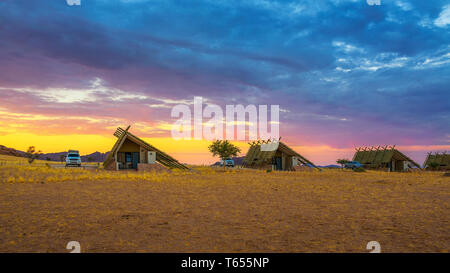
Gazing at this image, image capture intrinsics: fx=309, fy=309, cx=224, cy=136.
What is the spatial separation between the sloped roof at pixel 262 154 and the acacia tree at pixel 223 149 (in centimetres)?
622

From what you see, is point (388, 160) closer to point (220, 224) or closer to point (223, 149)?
point (223, 149)

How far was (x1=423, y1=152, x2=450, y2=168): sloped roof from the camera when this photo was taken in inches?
2386

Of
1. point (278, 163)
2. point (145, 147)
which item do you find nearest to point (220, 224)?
point (145, 147)

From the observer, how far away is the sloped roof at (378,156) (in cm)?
5494

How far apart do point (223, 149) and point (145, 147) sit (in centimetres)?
1424

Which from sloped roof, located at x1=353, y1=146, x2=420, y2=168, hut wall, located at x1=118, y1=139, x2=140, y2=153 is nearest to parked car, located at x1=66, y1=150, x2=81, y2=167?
hut wall, located at x1=118, y1=139, x2=140, y2=153

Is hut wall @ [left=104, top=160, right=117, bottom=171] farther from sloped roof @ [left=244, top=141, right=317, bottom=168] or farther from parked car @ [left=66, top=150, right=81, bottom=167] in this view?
sloped roof @ [left=244, top=141, right=317, bottom=168]

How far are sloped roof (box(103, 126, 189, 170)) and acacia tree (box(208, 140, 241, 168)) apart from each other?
10008 millimetres

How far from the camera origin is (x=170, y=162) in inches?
1583

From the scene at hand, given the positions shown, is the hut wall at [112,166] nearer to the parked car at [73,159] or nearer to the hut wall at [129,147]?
the hut wall at [129,147]

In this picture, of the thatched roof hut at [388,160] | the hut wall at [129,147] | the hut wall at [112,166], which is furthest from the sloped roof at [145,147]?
the thatched roof hut at [388,160]

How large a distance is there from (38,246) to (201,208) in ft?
19.7
